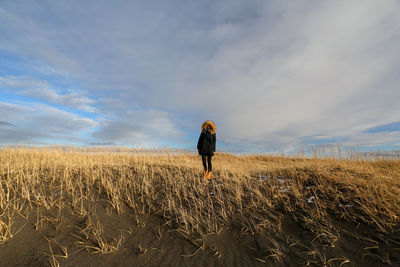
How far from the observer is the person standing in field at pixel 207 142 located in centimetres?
841

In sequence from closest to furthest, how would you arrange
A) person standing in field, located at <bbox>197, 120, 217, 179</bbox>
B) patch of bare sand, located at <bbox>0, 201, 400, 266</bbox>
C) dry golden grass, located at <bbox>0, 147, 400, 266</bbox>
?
patch of bare sand, located at <bbox>0, 201, 400, 266</bbox> → dry golden grass, located at <bbox>0, 147, 400, 266</bbox> → person standing in field, located at <bbox>197, 120, 217, 179</bbox>

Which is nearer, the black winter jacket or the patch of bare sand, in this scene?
the patch of bare sand

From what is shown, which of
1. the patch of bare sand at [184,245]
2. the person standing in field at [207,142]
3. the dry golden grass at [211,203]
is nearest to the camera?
the patch of bare sand at [184,245]

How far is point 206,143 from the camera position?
8484 mm

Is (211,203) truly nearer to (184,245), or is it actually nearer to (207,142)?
(184,245)

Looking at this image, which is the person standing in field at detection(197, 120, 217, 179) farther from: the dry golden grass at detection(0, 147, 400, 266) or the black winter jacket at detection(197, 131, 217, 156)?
the dry golden grass at detection(0, 147, 400, 266)

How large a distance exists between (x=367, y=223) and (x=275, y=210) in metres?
1.81

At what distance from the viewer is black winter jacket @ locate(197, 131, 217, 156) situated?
8438mm

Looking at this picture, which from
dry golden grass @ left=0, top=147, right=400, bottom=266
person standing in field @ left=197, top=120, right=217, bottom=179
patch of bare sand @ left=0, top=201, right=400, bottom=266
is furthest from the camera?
person standing in field @ left=197, top=120, right=217, bottom=179

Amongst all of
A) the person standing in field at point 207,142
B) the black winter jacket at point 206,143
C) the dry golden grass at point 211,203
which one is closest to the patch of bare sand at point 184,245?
the dry golden grass at point 211,203

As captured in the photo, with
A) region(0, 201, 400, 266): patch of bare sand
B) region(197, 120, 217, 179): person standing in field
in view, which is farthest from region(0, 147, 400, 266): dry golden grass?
region(197, 120, 217, 179): person standing in field

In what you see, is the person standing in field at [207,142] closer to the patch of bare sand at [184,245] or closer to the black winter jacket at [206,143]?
the black winter jacket at [206,143]

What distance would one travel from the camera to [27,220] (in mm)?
4441

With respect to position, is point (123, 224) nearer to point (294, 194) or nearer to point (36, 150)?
point (294, 194)
